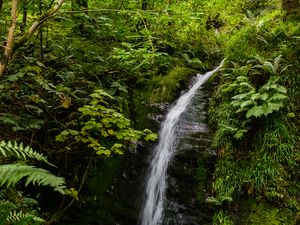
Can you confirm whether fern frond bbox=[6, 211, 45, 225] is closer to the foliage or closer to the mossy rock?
the foliage

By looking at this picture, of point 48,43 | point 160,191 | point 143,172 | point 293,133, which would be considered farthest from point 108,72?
point 293,133

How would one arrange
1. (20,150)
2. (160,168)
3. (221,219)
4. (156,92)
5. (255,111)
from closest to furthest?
(20,150), (221,219), (255,111), (160,168), (156,92)

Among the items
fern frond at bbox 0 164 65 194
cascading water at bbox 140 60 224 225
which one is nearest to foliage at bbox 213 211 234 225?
cascading water at bbox 140 60 224 225

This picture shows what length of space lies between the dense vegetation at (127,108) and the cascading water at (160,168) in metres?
0.41

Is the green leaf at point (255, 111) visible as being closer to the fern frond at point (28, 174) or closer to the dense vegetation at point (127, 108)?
the dense vegetation at point (127, 108)

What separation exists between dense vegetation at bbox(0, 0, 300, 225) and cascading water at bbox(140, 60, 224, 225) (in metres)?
0.41

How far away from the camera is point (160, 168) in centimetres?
576

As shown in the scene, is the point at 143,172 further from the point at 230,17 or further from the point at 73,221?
the point at 230,17

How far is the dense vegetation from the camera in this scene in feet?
14.3

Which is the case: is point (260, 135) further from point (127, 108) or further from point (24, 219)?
point (24, 219)

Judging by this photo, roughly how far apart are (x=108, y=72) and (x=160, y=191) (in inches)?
102

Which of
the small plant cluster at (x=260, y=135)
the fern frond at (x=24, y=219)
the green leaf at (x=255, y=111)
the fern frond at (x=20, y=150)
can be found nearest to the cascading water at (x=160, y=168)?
the small plant cluster at (x=260, y=135)

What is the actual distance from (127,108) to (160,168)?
1526 mm

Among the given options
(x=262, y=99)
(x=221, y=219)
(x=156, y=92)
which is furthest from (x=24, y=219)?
(x=156, y=92)
